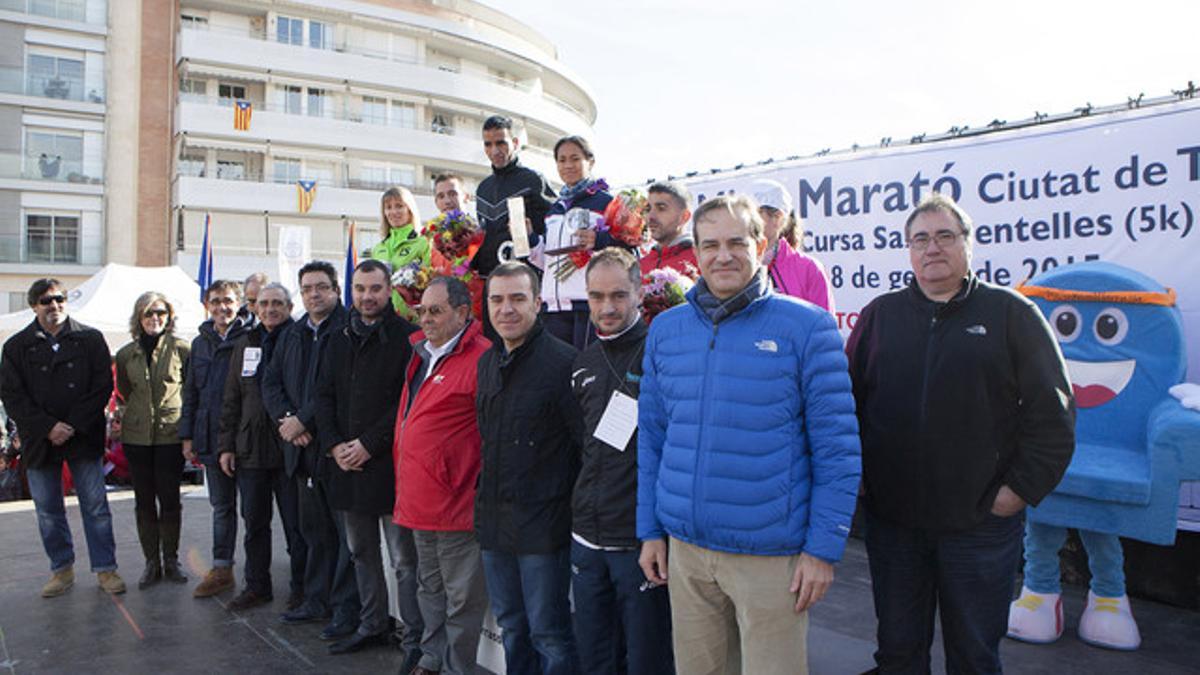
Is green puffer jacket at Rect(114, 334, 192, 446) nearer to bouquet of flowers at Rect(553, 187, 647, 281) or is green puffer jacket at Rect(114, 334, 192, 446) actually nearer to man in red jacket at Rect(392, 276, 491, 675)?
man in red jacket at Rect(392, 276, 491, 675)

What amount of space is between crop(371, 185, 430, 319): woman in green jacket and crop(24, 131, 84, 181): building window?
3078 centimetres

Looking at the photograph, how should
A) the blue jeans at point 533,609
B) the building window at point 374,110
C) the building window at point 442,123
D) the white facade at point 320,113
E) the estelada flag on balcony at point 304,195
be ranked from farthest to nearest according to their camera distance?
the building window at point 442,123
the building window at point 374,110
the estelada flag on balcony at point 304,195
the white facade at point 320,113
the blue jeans at point 533,609

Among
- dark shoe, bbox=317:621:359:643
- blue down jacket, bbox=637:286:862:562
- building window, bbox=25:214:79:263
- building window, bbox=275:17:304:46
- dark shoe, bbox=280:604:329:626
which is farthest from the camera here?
building window, bbox=275:17:304:46

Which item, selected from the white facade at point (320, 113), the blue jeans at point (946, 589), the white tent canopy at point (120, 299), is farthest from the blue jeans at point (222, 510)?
the white facade at point (320, 113)

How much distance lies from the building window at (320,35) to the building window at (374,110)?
9.46ft

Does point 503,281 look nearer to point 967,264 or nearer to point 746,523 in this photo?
point 746,523

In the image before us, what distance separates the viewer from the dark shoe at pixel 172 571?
5.68m

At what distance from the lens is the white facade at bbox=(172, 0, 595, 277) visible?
31.4 m

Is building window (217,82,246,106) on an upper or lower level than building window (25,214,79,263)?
upper

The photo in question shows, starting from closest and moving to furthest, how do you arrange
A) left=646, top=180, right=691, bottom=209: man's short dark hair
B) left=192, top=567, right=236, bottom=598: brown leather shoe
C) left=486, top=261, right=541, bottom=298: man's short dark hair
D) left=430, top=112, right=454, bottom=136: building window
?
left=486, top=261, right=541, bottom=298: man's short dark hair
left=646, top=180, right=691, bottom=209: man's short dark hair
left=192, top=567, right=236, bottom=598: brown leather shoe
left=430, top=112, right=454, bottom=136: building window

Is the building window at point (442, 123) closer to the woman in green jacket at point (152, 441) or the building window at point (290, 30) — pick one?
the building window at point (290, 30)

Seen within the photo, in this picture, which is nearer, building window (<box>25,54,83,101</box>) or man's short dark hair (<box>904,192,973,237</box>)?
man's short dark hair (<box>904,192,973,237</box>)

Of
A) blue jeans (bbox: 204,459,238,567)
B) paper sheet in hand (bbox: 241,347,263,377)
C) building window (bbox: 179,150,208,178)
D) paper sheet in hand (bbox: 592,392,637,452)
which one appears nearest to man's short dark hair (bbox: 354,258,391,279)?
paper sheet in hand (bbox: 241,347,263,377)

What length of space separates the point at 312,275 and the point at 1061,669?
15.2 ft
